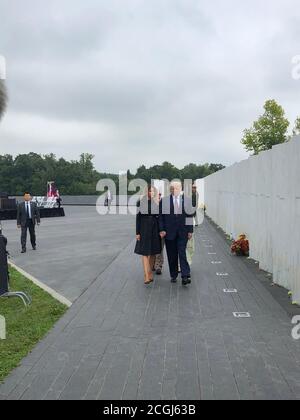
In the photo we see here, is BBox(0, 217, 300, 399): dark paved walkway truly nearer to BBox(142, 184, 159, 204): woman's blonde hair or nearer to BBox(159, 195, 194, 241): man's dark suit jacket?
BBox(159, 195, 194, 241): man's dark suit jacket

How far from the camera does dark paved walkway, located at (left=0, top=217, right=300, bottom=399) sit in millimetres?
4328

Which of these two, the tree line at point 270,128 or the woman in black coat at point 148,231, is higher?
the tree line at point 270,128

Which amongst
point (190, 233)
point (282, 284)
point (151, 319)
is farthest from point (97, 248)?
point (151, 319)

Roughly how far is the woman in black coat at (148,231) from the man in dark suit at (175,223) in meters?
0.17

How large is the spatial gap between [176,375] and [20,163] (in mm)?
79277

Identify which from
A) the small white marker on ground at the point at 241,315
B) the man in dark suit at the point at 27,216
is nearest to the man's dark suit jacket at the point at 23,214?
the man in dark suit at the point at 27,216

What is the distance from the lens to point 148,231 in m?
9.43

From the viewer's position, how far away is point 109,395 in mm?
4203

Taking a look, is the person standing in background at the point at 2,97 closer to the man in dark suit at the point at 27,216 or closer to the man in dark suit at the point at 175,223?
the man in dark suit at the point at 175,223

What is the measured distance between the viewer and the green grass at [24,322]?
5266 mm

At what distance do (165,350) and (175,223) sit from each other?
13.6 ft

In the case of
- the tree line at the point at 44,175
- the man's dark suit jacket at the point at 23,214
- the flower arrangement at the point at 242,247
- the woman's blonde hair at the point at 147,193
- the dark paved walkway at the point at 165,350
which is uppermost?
the tree line at the point at 44,175

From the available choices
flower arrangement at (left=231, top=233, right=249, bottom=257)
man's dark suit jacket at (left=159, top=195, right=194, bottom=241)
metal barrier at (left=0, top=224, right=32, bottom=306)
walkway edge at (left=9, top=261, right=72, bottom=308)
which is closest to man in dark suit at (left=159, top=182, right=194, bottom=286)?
man's dark suit jacket at (left=159, top=195, right=194, bottom=241)
